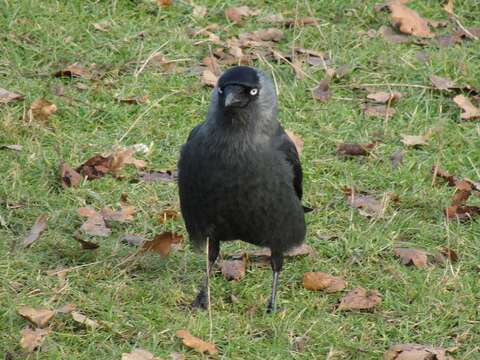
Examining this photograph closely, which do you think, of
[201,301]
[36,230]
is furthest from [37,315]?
[36,230]

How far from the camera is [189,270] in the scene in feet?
18.6

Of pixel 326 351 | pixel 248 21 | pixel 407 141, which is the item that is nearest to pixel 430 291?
pixel 326 351

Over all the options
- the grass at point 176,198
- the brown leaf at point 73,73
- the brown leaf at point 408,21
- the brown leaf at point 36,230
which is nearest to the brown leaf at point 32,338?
the grass at point 176,198

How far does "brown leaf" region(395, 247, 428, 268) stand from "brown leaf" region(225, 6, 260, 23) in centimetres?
310

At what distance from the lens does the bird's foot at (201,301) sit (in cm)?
519

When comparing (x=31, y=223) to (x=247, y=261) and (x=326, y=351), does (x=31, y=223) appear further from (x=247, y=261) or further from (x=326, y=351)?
(x=326, y=351)

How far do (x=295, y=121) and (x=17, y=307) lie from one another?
2.97m

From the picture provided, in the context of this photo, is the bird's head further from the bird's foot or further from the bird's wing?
the bird's foot

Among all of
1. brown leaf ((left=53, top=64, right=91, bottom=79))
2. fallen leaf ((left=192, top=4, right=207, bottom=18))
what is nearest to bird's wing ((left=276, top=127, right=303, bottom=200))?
brown leaf ((left=53, top=64, right=91, bottom=79))

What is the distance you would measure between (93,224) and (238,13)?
308 cm

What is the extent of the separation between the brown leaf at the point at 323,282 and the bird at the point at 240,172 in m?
0.26

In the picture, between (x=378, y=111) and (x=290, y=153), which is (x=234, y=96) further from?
(x=378, y=111)

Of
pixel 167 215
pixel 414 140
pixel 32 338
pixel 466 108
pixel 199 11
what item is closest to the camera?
pixel 32 338

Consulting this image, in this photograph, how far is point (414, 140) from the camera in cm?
712
